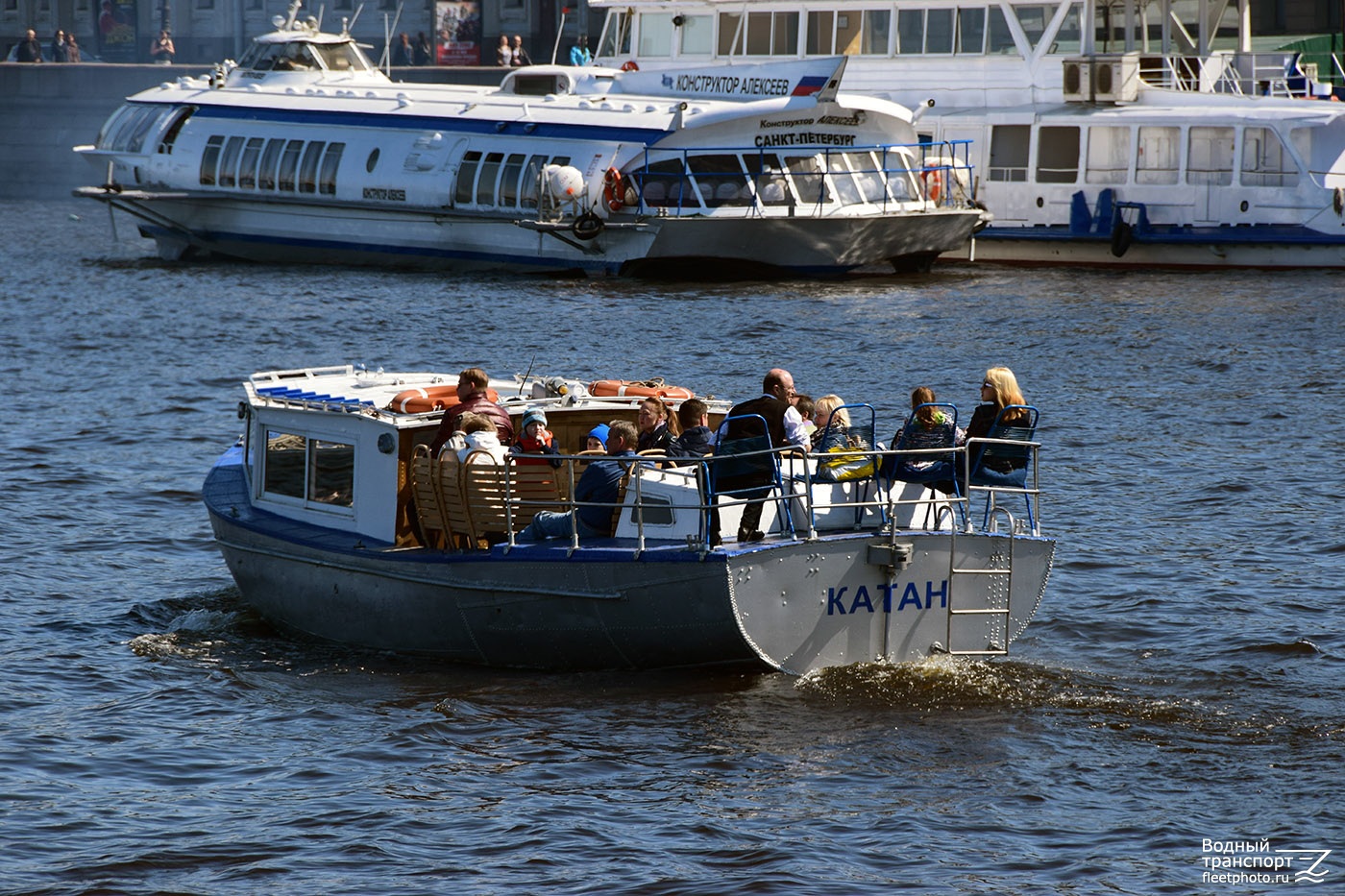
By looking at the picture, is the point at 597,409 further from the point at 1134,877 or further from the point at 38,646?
the point at 1134,877

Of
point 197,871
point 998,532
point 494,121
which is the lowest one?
point 197,871

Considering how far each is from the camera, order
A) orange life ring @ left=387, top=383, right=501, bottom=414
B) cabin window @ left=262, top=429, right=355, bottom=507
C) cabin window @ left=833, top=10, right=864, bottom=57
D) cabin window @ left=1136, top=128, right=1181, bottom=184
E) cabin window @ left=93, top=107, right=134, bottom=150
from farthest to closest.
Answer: cabin window @ left=93, top=107, right=134, bottom=150 → cabin window @ left=833, top=10, right=864, bottom=57 → cabin window @ left=1136, top=128, right=1181, bottom=184 → cabin window @ left=262, top=429, right=355, bottom=507 → orange life ring @ left=387, top=383, right=501, bottom=414

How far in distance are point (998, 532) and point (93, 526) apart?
10.4 m

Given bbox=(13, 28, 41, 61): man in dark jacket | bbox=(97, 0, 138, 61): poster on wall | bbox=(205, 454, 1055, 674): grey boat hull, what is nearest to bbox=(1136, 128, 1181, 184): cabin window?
bbox=(205, 454, 1055, 674): grey boat hull

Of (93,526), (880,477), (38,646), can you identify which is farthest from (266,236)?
(880,477)

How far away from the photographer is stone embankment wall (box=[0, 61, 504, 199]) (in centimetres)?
6619

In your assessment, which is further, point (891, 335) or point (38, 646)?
point (891, 335)

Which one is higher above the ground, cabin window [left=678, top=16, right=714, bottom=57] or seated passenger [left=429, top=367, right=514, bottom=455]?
cabin window [left=678, top=16, right=714, bottom=57]

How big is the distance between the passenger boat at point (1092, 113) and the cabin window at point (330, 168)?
7729 millimetres

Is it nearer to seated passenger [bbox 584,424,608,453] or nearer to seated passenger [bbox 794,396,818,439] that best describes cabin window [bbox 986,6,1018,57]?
seated passenger [bbox 794,396,818,439]

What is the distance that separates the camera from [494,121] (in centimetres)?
4053

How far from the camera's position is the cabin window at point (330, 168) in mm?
41781

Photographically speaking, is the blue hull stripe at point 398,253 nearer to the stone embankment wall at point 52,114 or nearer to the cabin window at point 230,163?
the cabin window at point 230,163

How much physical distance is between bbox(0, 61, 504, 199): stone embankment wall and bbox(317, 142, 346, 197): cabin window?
24897 mm
